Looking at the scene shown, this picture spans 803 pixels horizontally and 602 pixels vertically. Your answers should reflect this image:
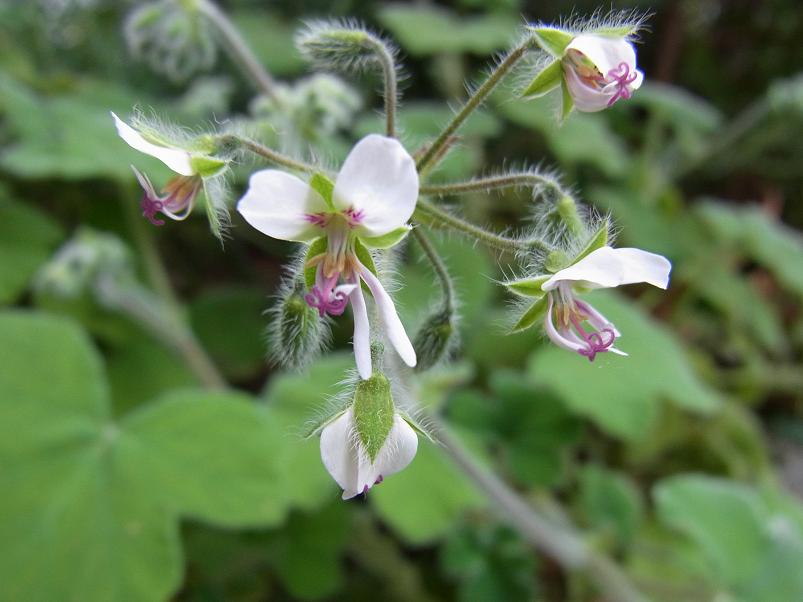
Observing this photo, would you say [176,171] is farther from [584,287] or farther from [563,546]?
[563,546]

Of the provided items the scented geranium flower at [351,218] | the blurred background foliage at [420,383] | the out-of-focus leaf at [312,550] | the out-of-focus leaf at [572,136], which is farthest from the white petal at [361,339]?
the out-of-focus leaf at [572,136]

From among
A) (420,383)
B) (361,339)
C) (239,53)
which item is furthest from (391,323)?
(239,53)

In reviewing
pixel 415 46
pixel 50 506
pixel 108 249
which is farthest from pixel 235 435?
pixel 415 46

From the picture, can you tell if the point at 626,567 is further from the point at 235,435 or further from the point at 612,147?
the point at 612,147

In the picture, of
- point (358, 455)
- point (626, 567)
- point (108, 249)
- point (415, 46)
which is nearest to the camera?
point (358, 455)

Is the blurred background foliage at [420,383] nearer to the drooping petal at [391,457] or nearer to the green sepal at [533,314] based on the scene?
the green sepal at [533,314]

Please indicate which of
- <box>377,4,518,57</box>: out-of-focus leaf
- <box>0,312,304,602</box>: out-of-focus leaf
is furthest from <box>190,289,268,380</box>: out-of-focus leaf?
<box>377,4,518,57</box>: out-of-focus leaf

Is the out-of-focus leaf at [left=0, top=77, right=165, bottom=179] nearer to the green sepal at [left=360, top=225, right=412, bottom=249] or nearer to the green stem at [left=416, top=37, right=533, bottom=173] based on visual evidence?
the green stem at [left=416, top=37, right=533, bottom=173]
